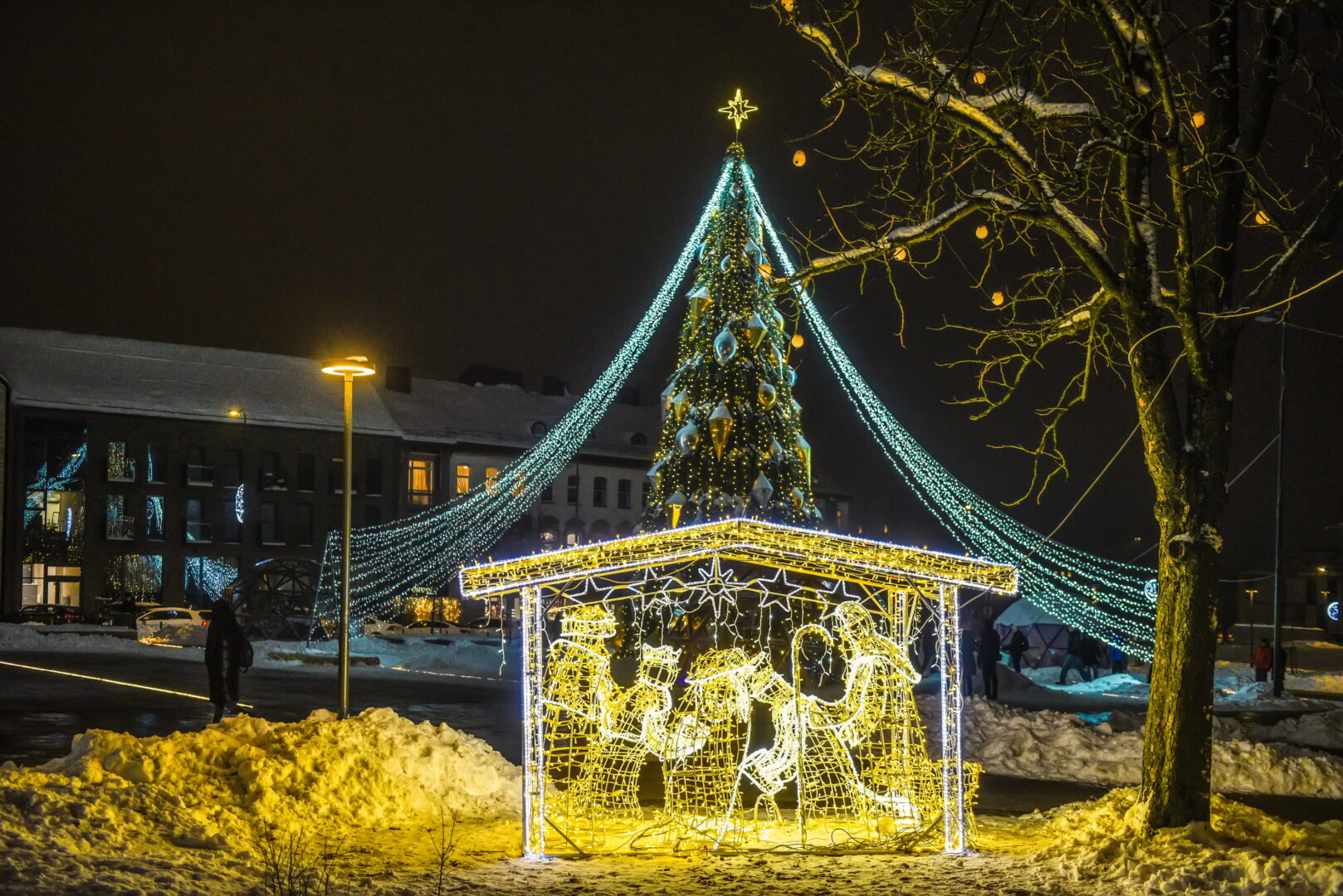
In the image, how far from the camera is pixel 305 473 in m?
64.1

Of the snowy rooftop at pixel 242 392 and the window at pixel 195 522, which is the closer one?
the snowy rooftop at pixel 242 392

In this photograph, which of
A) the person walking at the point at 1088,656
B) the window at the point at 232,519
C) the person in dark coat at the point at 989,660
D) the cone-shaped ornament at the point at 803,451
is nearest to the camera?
the cone-shaped ornament at the point at 803,451

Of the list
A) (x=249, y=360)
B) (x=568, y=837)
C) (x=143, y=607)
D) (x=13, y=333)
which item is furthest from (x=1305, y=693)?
(x=13, y=333)

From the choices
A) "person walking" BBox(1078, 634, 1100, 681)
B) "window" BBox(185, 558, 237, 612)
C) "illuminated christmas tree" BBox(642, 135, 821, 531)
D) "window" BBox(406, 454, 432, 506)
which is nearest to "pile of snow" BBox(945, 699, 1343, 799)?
"illuminated christmas tree" BBox(642, 135, 821, 531)

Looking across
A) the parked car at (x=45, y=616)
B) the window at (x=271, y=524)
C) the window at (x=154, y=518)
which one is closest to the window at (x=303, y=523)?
the window at (x=271, y=524)

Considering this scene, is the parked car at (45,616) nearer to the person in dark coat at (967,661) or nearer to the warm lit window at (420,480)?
the warm lit window at (420,480)

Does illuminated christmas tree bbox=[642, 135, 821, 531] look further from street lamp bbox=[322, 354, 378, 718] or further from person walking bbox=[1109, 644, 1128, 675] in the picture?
person walking bbox=[1109, 644, 1128, 675]

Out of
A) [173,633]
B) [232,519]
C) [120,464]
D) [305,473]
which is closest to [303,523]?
[305,473]

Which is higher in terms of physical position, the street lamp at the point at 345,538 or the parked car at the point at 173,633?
the street lamp at the point at 345,538

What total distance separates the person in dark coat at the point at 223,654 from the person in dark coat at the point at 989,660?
16.3m

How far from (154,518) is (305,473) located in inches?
280

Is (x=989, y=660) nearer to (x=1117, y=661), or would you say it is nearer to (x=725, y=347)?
(x=725, y=347)

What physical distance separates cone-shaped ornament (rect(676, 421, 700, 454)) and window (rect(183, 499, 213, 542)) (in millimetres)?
41369

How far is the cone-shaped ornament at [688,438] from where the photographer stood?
25000 millimetres
